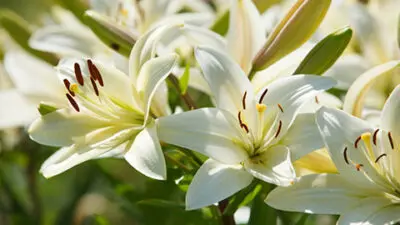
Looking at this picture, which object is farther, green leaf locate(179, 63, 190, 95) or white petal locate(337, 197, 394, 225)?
green leaf locate(179, 63, 190, 95)

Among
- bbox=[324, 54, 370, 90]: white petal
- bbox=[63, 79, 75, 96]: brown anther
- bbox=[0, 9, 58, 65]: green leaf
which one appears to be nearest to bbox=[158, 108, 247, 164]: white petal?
bbox=[63, 79, 75, 96]: brown anther

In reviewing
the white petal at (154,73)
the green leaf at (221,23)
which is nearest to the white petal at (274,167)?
the white petal at (154,73)

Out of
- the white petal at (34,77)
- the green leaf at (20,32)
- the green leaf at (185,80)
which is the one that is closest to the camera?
the green leaf at (185,80)

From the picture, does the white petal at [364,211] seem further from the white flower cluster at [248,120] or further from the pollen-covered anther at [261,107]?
the pollen-covered anther at [261,107]

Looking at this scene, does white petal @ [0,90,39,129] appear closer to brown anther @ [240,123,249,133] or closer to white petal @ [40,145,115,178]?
white petal @ [40,145,115,178]

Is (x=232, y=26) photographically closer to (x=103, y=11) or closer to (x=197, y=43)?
(x=197, y=43)

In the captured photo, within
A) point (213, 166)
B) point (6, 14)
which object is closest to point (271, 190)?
point (213, 166)
